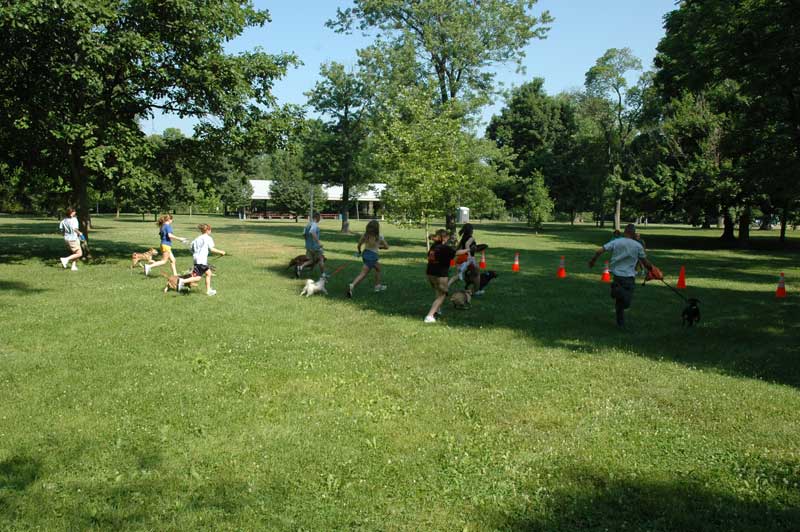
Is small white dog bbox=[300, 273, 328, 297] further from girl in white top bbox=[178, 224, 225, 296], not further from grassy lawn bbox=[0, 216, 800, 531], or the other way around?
girl in white top bbox=[178, 224, 225, 296]

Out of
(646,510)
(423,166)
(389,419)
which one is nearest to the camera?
(646,510)

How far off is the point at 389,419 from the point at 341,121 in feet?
138

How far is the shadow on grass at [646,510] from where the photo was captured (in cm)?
430

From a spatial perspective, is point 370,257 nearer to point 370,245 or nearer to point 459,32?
point 370,245

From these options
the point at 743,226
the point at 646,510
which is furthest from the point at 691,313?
the point at 743,226

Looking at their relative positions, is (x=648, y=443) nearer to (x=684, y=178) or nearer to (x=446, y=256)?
(x=446, y=256)

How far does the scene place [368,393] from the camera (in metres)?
7.14

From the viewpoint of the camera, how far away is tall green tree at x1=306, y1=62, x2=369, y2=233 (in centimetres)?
4519

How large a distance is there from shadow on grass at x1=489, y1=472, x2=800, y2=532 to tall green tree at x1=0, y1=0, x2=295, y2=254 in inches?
695

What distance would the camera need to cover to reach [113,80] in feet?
67.6

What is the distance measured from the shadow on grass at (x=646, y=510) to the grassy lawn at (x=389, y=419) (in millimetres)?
17

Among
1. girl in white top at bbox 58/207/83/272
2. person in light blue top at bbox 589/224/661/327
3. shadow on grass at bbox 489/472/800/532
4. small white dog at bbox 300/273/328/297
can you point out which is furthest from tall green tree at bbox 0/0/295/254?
shadow on grass at bbox 489/472/800/532

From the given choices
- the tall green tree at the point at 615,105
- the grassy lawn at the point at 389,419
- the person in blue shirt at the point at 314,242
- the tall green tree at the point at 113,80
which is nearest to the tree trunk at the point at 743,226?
the tall green tree at the point at 615,105

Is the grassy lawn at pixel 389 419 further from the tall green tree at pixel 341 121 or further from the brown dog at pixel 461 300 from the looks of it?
the tall green tree at pixel 341 121
